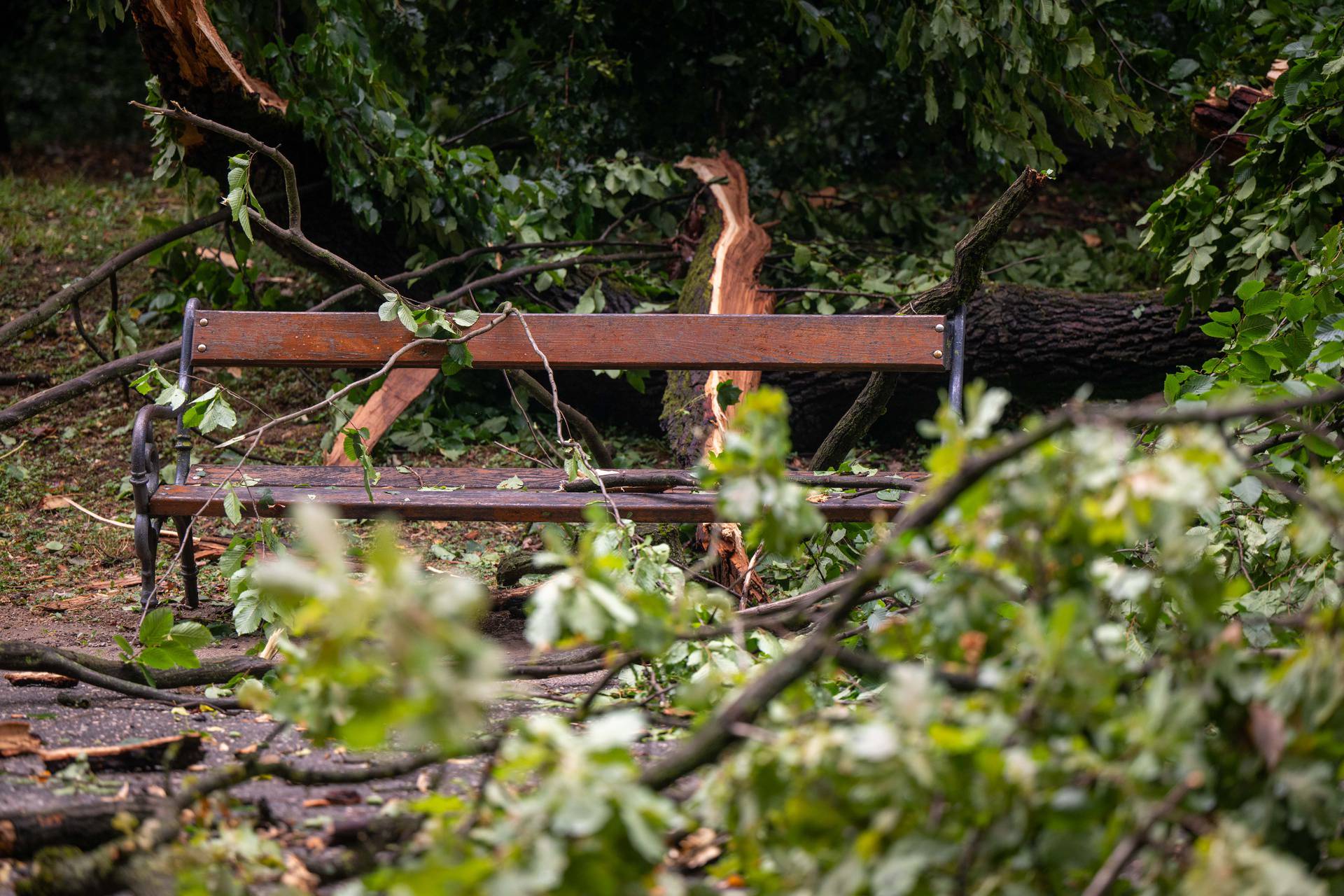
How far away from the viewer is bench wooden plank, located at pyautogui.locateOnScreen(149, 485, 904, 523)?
9.34 feet

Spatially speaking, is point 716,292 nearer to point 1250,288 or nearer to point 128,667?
point 1250,288

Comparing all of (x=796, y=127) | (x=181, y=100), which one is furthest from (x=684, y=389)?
(x=796, y=127)

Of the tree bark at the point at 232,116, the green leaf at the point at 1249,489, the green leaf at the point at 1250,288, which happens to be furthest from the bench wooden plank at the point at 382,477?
the green leaf at the point at 1249,489

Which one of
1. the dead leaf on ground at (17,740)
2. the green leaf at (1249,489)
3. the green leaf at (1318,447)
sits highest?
the green leaf at (1318,447)

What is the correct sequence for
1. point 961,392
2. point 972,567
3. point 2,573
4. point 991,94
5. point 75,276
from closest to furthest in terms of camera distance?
point 972,567
point 961,392
point 2,573
point 991,94
point 75,276

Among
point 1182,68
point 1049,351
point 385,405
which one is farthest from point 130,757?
point 1182,68

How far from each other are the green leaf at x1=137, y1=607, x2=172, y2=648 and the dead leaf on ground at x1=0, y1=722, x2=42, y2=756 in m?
0.27

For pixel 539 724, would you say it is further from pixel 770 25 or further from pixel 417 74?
pixel 770 25

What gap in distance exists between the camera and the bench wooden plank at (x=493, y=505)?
112 inches

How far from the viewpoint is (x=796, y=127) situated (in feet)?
21.0

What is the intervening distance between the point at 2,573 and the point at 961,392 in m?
3.31

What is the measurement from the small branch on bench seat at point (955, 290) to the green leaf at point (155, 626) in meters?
2.02

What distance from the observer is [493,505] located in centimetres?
289

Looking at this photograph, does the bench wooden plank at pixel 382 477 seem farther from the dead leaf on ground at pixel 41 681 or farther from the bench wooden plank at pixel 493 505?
the dead leaf on ground at pixel 41 681
